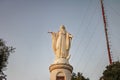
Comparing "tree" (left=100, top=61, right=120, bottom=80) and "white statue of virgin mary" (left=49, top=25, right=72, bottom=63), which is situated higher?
"white statue of virgin mary" (left=49, top=25, right=72, bottom=63)

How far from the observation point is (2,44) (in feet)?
53.3

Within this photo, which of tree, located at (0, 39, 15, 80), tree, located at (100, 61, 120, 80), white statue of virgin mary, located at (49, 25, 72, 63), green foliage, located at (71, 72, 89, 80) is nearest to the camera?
tree, located at (0, 39, 15, 80)

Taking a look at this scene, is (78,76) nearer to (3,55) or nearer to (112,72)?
Result: (112,72)

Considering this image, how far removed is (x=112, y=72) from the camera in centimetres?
2277

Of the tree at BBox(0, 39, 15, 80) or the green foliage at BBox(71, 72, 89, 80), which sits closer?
the tree at BBox(0, 39, 15, 80)

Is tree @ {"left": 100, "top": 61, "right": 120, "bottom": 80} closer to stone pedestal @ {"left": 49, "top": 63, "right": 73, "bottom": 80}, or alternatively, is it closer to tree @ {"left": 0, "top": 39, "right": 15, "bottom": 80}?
stone pedestal @ {"left": 49, "top": 63, "right": 73, "bottom": 80}

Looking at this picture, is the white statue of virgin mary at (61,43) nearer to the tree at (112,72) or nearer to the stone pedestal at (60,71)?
the stone pedestal at (60,71)

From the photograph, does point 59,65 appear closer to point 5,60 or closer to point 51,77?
point 51,77

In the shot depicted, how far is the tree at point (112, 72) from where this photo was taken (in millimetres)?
22500

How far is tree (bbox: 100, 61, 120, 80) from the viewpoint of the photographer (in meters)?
22.5

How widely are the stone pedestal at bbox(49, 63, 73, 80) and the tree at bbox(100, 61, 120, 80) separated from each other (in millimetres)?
3685

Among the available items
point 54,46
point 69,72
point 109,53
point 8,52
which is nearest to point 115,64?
point 109,53

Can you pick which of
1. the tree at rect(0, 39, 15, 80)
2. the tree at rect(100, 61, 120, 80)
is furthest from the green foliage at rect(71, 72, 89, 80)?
the tree at rect(0, 39, 15, 80)

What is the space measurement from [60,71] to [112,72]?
4.91m
